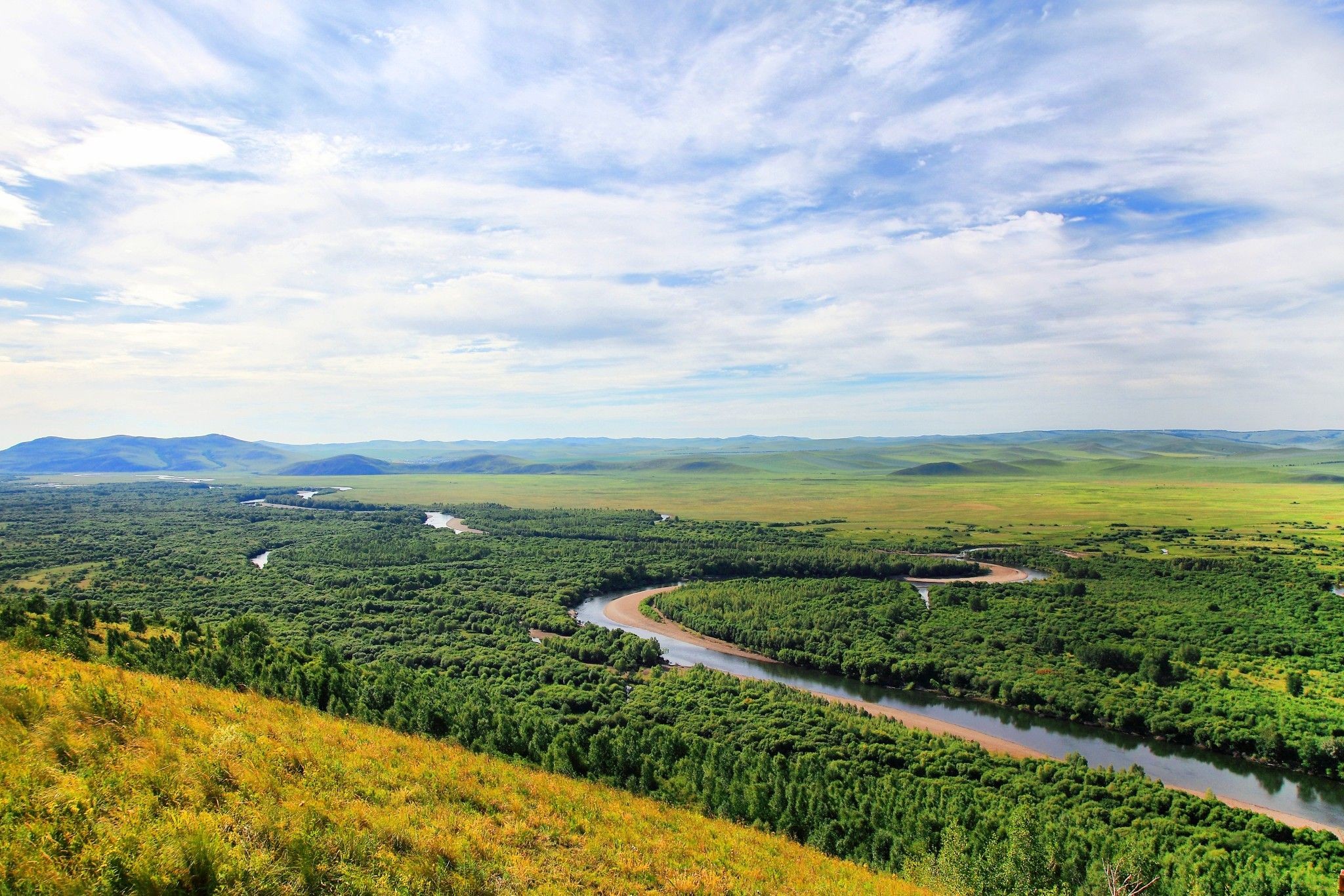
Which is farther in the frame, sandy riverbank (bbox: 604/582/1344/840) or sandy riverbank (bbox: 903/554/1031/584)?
sandy riverbank (bbox: 903/554/1031/584)

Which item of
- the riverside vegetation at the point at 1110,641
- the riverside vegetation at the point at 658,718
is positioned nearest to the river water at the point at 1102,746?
the riverside vegetation at the point at 1110,641

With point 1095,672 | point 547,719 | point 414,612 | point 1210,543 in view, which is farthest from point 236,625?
point 1210,543

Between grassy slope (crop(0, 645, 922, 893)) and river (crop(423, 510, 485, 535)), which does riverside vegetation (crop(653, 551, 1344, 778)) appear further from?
river (crop(423, 510, 485, 535))

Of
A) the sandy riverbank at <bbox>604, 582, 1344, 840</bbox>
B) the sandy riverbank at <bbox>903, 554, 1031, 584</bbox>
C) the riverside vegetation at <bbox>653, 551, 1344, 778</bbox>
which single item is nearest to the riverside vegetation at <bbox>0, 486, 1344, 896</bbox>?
the riverside vegetation at <bbox>653, 551, 1344, 778</bbox>

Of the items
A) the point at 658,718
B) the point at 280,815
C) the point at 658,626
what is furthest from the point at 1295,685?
the point at 280,815

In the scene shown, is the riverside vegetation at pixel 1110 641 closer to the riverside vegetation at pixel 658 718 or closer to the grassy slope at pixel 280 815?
the riverside vegetation at pixel 658 718

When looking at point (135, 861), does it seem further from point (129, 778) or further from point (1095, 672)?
point (1095, 672)
